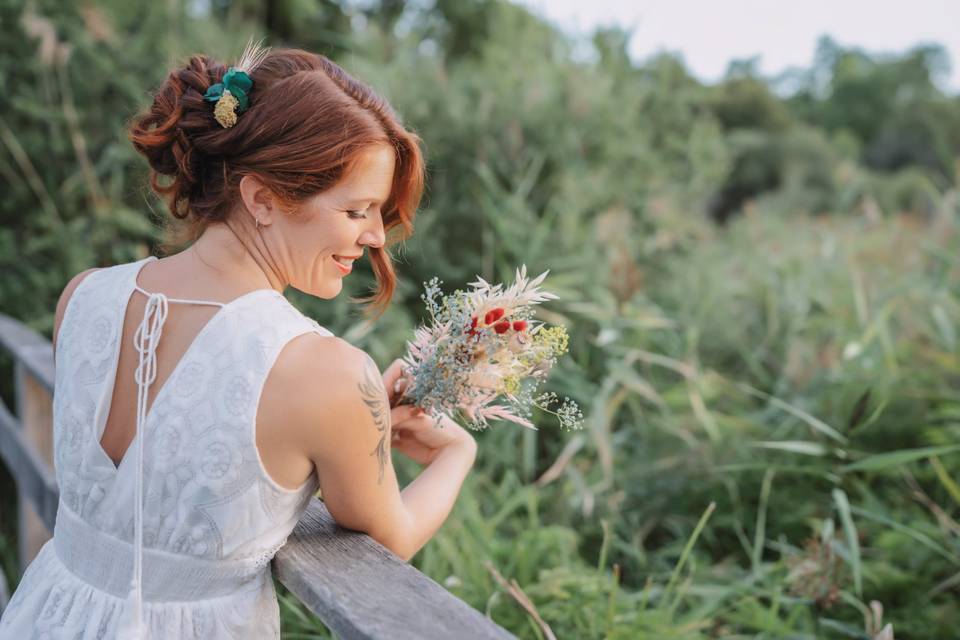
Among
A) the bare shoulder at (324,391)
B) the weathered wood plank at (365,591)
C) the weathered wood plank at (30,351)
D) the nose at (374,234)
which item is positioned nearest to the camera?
the weathered wood plank at (365,591)

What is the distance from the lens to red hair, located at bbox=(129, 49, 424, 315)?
1.33m

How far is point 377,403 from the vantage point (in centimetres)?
122

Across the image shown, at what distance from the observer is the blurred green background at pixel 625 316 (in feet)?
8.54

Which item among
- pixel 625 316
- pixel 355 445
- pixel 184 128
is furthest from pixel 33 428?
pixel 625 316

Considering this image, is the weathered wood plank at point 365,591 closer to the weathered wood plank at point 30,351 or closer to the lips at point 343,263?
the lips at point 343,263

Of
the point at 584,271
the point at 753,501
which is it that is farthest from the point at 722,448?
the point at 584,271

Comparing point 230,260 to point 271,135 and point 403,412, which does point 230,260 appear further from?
point 403,412

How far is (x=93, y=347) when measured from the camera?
1.32 meters

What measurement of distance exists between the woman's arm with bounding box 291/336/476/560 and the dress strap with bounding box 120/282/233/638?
0.23m

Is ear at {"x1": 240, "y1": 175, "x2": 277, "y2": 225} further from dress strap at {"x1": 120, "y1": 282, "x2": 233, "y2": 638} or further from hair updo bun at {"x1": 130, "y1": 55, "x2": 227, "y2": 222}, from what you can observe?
dress strap at {"x1": 120, "y1": 282, "x2": 233, "y2": 638}

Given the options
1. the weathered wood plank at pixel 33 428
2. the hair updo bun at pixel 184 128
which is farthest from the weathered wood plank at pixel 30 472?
the hair updo bun at pixel 184 128

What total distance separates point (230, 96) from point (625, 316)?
2.95m

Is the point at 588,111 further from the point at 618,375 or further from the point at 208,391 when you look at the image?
the point at 208,391

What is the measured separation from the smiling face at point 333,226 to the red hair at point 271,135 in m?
0.02
